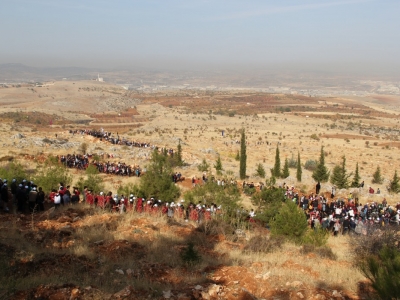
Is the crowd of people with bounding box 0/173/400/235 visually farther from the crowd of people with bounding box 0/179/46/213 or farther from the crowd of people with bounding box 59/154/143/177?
the crowd of people with bounding box 59/154/143/177

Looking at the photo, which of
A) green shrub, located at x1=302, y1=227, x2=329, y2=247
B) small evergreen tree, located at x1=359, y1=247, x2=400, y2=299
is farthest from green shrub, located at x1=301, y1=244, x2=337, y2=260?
small evergreen tree, located at x1=359, y1=247, x2=400, y2=299

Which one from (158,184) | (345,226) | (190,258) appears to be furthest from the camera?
(158,184)

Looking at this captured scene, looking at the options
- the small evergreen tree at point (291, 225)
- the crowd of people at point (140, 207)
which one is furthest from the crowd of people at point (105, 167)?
the small evergreen tree at point (291, 225)

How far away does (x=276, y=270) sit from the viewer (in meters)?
8.66

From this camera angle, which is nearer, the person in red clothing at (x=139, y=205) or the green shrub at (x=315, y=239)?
the green shrub at (x=315, y=239)

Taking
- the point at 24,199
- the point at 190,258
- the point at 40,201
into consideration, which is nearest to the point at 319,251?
the point at 190,258

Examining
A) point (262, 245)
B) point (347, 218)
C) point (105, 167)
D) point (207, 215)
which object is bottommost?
point (105, 167)

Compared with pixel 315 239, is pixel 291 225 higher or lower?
higher

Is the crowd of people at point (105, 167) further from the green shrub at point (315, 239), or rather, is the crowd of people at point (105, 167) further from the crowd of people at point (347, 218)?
the green shrub at point (315, 239)

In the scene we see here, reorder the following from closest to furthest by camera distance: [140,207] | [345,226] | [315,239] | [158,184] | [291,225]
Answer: [315,239] → [291,225] → [140,207] → [345,226] → [158,184]

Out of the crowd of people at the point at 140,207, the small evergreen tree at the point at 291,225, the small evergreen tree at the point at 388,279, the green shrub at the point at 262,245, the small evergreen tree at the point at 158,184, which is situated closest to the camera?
the small evergreen tree at the point at 388,279

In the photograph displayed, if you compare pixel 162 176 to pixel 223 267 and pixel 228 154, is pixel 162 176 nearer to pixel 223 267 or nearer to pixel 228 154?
pixel 223 267

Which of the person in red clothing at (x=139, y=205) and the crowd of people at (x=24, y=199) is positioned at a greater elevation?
the crowd of people at (x=24, y=199)

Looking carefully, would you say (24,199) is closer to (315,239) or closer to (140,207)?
(140,207)
